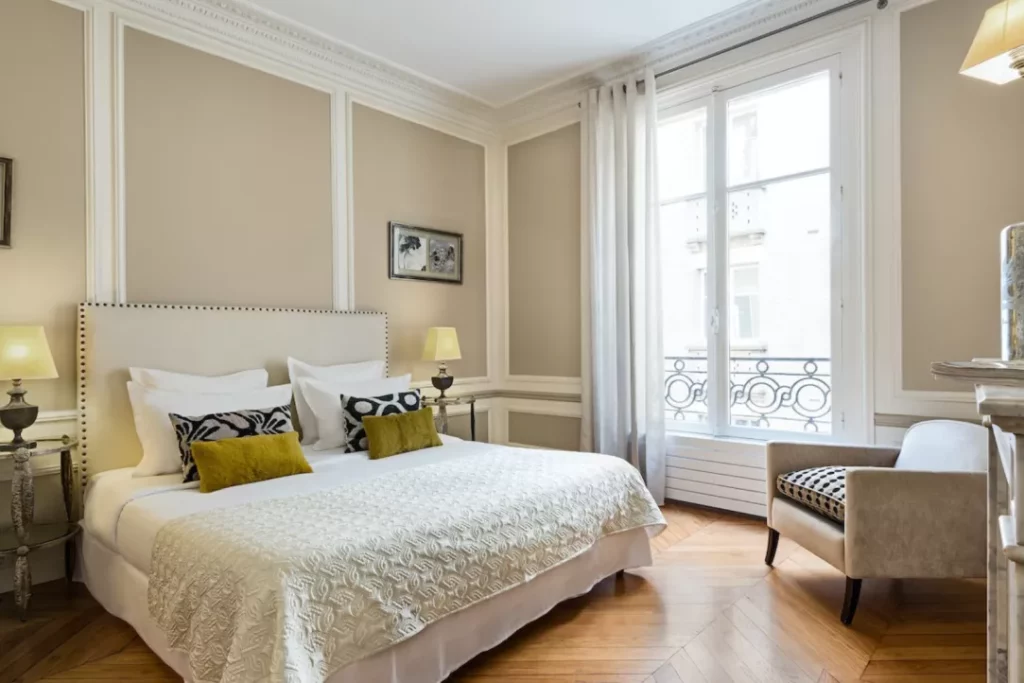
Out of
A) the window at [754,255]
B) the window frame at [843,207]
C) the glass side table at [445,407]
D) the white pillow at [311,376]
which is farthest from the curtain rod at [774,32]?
the white pillow at [311,376]

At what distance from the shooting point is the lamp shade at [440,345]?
3.92 meters

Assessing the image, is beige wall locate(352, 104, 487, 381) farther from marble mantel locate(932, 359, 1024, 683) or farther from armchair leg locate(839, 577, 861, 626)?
marble mantel locate(932, 359, 1024, 683)

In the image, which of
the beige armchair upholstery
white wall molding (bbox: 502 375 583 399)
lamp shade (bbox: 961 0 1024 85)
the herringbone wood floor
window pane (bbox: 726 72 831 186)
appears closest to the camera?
lamp shade (bbox: 961 0 1024 85)

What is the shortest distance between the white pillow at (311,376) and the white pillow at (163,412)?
1.47 ft

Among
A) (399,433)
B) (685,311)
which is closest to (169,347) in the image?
(399,433)

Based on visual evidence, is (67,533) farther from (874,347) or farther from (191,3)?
(874,347)

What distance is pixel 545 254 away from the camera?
4574mm

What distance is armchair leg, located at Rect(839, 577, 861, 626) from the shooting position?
→ 88.3 inches

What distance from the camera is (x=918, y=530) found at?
2.20 metres

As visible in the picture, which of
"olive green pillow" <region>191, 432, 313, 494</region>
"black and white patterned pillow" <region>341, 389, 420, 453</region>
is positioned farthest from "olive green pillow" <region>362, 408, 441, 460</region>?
"olive green pillow" <region>191, 432, 313, 494</region>

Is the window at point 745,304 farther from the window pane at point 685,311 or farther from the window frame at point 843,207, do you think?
the window frame at point 843,207

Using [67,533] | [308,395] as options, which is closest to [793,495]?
[308,395]

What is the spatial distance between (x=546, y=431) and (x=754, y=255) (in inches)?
79.0

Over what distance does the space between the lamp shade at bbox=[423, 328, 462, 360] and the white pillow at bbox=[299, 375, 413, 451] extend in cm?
68
